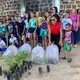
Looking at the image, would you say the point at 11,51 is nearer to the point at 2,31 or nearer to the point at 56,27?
the point at 2,31

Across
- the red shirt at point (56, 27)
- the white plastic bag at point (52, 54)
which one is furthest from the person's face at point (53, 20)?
the white plastic bag at point (52, 54)

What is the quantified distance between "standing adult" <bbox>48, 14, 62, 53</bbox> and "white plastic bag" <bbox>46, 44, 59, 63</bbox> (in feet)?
0.68

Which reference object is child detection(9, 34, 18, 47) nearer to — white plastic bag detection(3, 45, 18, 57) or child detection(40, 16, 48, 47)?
white plastic bag detection(3, 45, 18, 57)

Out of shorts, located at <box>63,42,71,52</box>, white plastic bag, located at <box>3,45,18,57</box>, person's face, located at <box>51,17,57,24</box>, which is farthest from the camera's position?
white plastic bag, located at <box>3,45,18,57</box>

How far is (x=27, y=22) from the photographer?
1130cm

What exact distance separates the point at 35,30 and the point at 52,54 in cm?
175

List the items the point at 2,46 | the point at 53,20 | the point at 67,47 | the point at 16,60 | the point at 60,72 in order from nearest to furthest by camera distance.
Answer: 1. the point at 60,72
2. the point at 16,60
3. the point at 53,20
4. the point at 67,47
5. the point at 2,46

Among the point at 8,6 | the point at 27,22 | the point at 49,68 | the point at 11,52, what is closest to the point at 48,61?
the point at 49,68

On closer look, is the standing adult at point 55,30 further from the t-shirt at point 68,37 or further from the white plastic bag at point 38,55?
the t-shirt at point 68,37

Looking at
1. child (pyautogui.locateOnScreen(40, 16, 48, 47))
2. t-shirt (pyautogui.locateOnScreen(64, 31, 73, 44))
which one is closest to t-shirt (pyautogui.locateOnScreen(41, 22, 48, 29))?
child (pyautogui.locateOnScreen(40, 16, 48, 47))

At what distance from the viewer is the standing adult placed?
9438 millimetres

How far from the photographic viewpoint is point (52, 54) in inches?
374

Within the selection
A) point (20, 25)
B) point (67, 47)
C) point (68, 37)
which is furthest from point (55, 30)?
point (20, 25)

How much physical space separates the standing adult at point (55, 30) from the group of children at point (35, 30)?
93cm
